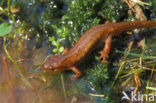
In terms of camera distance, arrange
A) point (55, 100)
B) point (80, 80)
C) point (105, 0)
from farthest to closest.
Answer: point (105, 0) → point (80, 80) → point (55, 100)

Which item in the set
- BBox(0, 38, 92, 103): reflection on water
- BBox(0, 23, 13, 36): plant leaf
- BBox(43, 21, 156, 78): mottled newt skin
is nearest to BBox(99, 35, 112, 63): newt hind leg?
BBox(43, 21, 156, 78): mottled newt skin

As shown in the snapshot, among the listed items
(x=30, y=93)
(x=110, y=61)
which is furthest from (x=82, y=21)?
(x=30, y=93)

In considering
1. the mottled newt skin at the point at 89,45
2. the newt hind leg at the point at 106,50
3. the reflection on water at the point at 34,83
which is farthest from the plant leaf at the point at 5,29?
the newt hind leg at the point at 106,50

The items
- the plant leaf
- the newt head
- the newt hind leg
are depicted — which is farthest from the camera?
the plant leaf

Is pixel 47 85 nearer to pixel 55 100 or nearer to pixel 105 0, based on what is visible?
pixel 55 100

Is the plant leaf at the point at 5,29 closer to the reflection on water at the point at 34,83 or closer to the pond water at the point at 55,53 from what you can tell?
the pond water at the point at 55,53

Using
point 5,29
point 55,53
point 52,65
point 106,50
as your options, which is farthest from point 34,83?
point 106,50

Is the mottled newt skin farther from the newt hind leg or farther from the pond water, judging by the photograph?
the pond water

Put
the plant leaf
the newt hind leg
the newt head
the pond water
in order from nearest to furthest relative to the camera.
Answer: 1. the pond water
2. the newt head
3. the newt hind leg
4. the plant leaf
